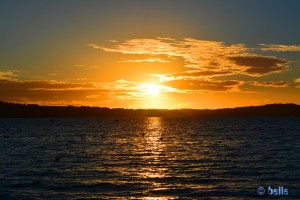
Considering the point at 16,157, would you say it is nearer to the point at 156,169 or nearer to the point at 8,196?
the point at 156,169

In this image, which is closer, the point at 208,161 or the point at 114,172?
the point at 114,172

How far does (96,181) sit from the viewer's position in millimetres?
46719

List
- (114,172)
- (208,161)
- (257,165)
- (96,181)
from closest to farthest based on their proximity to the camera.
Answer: (96,181)
(114,172)
(257,165)
(208,161)

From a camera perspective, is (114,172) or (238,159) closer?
(114,172)

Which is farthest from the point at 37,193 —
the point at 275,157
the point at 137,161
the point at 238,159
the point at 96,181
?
the point at 275,157

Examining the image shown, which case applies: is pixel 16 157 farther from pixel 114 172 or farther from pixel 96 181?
pixel 96 181

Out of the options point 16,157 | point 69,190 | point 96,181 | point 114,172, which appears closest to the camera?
point 69,190

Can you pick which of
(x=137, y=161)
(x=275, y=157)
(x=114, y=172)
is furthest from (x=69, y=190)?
(x=275, y=157)

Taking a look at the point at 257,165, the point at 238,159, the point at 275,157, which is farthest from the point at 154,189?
the point at 275,157

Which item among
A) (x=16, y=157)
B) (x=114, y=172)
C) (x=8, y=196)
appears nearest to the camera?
(x=8, y=196)

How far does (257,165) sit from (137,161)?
62.2 ft

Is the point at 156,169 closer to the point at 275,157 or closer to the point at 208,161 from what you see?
the point at 208,161

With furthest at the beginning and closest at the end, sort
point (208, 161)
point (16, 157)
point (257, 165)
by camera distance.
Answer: point (16, 157) < point (208, 161) < point (257, 165)

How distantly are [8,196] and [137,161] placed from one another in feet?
97.7
